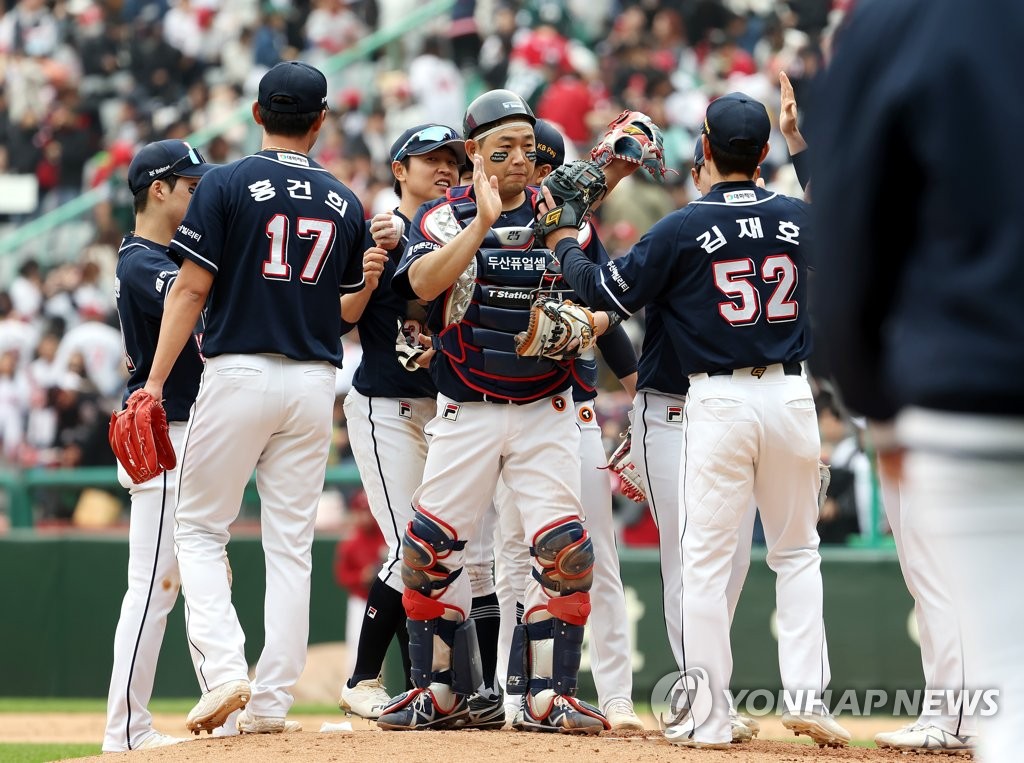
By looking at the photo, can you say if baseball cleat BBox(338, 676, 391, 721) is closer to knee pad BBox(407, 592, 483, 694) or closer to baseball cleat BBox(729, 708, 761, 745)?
knee pad BBox(407, 592, 483, 694)

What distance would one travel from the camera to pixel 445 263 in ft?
17.2

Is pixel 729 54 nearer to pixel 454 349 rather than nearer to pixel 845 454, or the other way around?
pixel 845 454

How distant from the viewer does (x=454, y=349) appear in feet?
18.3

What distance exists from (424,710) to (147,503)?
57.1 inches

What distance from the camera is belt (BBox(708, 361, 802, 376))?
5387 millimetres

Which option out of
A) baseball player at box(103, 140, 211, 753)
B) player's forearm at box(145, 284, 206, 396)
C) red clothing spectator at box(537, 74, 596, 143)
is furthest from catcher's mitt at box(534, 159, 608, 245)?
red clothing spectator at box(537, 74, 596, 143)

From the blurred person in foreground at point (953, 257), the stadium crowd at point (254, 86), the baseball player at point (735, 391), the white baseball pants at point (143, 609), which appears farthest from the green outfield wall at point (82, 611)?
the blurred person in foreground at point (953, 257)

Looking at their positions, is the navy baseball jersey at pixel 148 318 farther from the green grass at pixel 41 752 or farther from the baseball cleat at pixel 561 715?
the baseball cleat at pixel 561 715

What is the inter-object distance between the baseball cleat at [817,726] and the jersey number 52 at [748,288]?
1488 millimetres

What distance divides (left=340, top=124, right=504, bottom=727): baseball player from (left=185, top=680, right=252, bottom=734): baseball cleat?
3.26 feet

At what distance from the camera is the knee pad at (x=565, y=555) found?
17.6 ft

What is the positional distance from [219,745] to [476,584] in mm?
1362

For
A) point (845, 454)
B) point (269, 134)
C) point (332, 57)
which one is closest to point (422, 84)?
point (332, 57)

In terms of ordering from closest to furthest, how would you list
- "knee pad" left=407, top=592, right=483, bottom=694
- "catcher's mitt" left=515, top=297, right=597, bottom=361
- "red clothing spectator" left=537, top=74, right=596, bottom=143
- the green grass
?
"catcher's mitt" left=515, top=297, right=597, bottom=361 < "knee pad" left=407, top=592, right=483, bottom=694 < the green grass < "red clothing spectator" left=537, top=74, right=596, bottom=143
